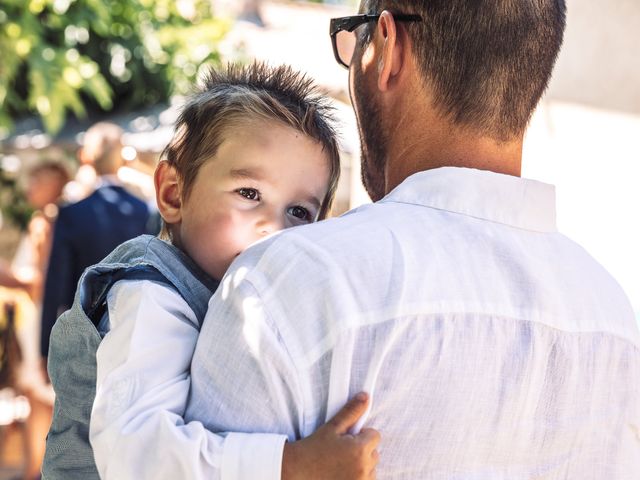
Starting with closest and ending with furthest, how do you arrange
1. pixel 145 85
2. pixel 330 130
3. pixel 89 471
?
pixel 89 471
pixel 330 130
pixel 145 85

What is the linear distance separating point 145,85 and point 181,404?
7.70 m

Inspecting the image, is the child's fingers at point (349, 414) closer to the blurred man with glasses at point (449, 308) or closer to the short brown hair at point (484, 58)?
Answer: the blurred man with glasses at point (449, 308)

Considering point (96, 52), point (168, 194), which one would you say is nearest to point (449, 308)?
point (168, 194)

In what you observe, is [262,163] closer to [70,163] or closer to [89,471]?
[89,471]

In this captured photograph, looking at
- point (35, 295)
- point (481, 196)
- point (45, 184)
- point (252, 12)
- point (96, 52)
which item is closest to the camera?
point (481, 196)

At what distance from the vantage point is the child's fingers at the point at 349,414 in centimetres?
136

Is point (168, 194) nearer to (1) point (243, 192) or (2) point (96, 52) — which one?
(1) point (243, 192)

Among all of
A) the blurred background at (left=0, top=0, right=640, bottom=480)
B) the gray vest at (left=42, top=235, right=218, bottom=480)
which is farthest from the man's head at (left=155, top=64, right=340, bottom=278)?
the blurred background at (left=0, top=0, right=640, bottom=480)

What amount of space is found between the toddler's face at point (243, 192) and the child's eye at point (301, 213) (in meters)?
0.03

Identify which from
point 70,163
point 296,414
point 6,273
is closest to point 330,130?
point 296,414

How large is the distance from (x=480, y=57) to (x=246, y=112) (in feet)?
1.87

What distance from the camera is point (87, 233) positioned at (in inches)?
213

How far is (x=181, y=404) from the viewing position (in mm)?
1460

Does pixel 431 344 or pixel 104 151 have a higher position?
pixel 431 344
